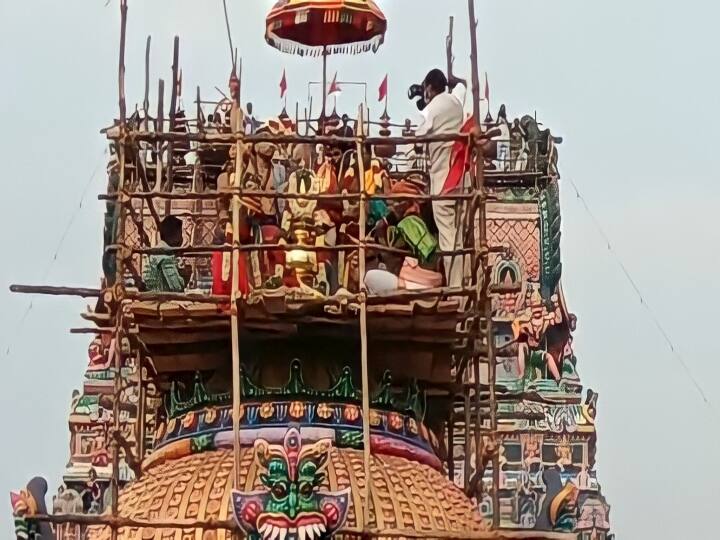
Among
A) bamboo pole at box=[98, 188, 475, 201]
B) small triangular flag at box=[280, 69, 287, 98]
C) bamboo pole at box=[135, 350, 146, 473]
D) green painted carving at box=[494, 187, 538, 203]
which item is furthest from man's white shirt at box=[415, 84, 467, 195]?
green painted carving at box=[494, 187, 538, 203]

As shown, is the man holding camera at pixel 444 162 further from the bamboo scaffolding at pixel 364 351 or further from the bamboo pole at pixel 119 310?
the bamboo pole at pixel 119 310

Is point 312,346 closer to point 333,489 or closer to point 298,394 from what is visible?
point 298,394

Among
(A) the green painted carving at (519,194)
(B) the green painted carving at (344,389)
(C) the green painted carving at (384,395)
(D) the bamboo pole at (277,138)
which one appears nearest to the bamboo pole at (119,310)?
(D) the bamboo pole at (277,138)

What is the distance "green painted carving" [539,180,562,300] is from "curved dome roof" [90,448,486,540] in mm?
15259

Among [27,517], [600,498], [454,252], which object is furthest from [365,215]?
→ [600,498]

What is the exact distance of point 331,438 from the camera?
10.4 metres

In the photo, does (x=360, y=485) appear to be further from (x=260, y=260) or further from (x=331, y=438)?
(x=260, y=260)

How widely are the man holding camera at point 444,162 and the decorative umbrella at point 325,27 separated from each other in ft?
6.90

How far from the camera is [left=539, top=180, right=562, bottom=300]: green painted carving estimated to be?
84.5ft

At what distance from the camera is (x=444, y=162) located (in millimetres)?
11203

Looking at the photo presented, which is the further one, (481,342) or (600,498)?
(600,498)

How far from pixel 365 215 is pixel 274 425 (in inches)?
52.6

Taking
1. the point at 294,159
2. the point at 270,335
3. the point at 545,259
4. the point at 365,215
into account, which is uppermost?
the point at 545,259

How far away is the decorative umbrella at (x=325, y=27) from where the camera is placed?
1354cm
